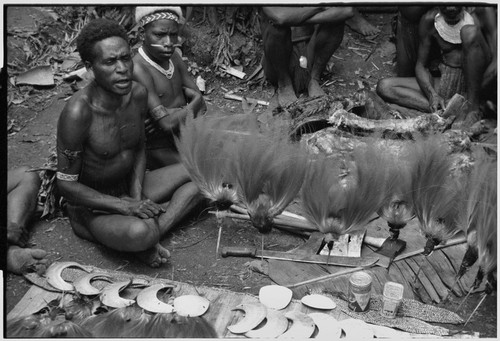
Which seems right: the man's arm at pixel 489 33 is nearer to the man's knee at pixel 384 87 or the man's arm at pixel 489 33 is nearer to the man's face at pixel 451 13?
the man's face at pixel 451 13

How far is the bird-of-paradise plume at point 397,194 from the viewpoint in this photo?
12.5 ft

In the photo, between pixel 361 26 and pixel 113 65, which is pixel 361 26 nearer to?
pixel 361 26

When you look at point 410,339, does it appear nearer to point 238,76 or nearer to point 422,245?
point 422,245

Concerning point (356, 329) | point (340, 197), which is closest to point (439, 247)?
point (340, 197)

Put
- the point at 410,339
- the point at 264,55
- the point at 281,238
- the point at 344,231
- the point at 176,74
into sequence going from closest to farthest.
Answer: the point at 410,339 < the point at 344,231 < the point at 281,238 < the point at 176,74 < the point at 264,55

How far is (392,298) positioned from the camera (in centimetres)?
354

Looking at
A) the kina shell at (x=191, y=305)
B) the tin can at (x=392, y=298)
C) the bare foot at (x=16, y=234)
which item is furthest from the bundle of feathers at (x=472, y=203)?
the bare foot at (x=16, y=234)

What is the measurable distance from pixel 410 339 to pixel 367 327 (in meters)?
0.19

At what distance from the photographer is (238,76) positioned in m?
4.84

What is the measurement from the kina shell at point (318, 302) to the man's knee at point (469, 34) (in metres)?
1.69

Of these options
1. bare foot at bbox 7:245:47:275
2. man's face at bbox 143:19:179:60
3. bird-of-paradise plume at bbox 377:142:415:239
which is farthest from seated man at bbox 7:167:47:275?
bird-of-paradise plume at bbox 377:142:415:239

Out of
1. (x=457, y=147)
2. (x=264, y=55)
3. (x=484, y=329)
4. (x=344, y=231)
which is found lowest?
(x=484, y=329)

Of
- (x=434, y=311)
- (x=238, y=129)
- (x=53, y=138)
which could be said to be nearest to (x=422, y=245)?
(x=434, y=311)

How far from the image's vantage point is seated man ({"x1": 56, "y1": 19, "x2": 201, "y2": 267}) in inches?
142
